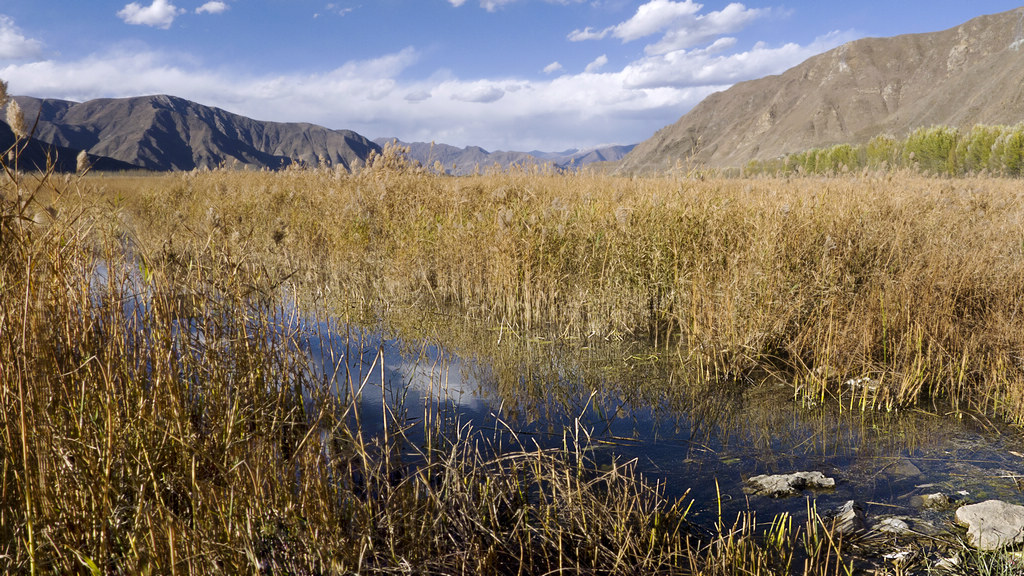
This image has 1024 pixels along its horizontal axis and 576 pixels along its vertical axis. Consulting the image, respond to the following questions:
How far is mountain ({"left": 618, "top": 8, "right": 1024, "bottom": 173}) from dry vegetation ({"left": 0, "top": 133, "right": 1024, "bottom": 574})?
228 feet

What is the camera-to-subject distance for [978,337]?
348 cm

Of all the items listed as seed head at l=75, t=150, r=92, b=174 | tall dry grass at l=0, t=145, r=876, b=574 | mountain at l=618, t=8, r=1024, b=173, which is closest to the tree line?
tall dry grass at l=0, t=145, r=876, b=574

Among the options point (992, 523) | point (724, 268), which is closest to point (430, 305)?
point (724, 268)

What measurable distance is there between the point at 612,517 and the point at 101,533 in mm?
1507

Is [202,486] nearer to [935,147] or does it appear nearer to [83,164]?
[83,164]

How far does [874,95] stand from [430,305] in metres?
123

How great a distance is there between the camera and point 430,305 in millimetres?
Result: 5551

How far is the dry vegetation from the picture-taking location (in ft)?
5.43

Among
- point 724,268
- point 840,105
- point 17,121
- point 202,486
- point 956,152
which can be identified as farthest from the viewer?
point 840,105

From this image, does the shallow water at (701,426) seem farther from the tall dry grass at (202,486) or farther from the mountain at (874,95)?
the mountain at (874,95)

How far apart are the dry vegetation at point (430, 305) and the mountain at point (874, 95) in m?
69.6

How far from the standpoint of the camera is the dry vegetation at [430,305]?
166 cm

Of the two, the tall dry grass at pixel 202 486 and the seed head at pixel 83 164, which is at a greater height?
the seed head at pixel 83 164

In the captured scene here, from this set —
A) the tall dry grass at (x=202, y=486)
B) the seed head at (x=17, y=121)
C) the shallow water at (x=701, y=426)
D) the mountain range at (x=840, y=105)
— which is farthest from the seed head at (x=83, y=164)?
the mountain range at (x=840, y=105)
